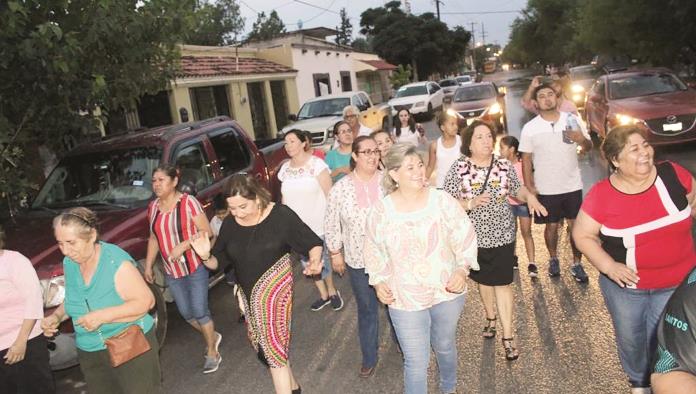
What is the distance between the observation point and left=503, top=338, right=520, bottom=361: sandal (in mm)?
4320

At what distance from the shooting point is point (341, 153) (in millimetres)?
6273

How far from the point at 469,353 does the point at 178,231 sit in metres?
2.57

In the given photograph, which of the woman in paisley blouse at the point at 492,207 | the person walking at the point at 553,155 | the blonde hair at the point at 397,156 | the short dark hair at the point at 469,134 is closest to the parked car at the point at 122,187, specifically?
the blonde hair at the point at 397,156

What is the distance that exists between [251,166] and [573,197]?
399 centimetres

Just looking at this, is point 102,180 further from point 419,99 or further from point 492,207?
point 419,99

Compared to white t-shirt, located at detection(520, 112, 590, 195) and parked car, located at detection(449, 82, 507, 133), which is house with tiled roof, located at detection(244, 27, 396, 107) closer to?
parked car, located at detection(449, 82, 507, 133)

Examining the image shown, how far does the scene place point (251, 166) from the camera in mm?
7340

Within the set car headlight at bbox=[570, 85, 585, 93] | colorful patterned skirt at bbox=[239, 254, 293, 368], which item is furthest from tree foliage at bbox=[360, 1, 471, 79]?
colorful patterned skirt at bbox=[239, 254, 293, 368]

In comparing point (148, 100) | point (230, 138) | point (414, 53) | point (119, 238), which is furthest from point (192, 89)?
point (414, 53)

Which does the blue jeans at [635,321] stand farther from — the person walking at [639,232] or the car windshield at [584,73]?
the car windshield at [584,73]

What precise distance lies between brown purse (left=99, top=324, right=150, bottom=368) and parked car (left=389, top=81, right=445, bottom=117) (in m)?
21.0

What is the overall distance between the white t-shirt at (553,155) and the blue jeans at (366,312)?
7.76 ft

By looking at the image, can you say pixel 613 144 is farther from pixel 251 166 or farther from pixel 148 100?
pixel 148 100

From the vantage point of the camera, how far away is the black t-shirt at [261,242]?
3.58 metres
